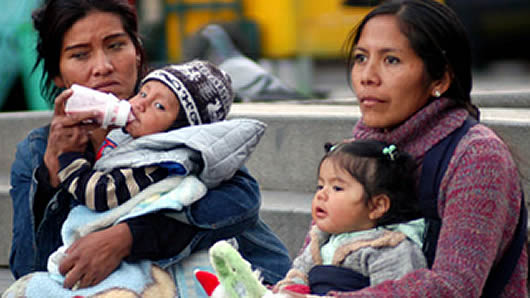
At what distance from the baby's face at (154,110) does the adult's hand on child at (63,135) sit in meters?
0.18

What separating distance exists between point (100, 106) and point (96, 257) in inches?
20.6

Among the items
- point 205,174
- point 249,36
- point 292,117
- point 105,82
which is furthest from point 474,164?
point 249,36

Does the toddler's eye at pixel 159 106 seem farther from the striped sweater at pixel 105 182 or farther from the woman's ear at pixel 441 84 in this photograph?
the woman's ear at pixel 441 84

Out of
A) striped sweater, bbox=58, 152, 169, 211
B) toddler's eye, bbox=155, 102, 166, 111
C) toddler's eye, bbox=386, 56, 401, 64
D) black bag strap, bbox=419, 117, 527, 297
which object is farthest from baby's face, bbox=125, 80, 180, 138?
black bag strap, bbox=419, 117, 527, 297

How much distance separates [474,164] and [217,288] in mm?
790

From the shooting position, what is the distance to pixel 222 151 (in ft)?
8.59

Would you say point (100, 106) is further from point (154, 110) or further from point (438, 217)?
point (438, 217)

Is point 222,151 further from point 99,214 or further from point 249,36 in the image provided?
point 249,36

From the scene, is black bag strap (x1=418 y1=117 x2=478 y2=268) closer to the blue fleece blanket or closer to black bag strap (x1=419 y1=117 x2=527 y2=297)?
black bag strap (x1=419 y1=117 x2=527 y2=297)

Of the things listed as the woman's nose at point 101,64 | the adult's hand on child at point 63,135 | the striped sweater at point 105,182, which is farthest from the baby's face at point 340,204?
the woman's nose at point 101,64

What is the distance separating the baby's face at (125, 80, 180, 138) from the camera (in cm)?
263

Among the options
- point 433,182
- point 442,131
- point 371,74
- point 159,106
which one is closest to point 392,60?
point 371,74

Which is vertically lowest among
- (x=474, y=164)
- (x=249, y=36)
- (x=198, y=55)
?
(x=249, y=36)

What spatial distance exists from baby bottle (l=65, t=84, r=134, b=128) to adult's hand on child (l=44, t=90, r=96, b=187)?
0.11ft
